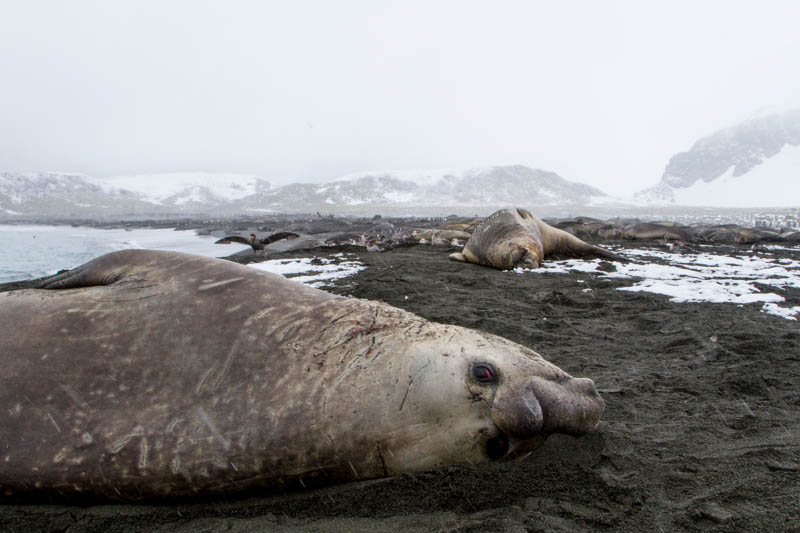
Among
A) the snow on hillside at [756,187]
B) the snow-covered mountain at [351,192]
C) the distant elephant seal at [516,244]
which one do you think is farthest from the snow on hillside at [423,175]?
the distant elephant seal at [516,244]

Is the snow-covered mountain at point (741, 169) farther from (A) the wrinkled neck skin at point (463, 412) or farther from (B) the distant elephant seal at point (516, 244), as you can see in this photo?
(A) the wrinkled neck skin at point (463, 412)

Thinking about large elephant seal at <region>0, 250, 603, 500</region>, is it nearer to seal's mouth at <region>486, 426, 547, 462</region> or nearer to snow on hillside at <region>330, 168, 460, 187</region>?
seal's mouth at <region>486, 426, 547, 462</region>

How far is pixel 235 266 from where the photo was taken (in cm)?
267

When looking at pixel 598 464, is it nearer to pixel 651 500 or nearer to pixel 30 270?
pixel 651 500

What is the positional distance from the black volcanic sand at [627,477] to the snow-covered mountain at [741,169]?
5560 inches

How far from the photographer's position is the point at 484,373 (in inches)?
82.0

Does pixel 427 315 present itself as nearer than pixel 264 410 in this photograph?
No

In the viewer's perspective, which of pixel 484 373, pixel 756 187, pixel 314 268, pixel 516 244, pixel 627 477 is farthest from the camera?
pixel 756 187

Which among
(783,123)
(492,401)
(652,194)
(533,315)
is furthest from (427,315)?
(783,123)

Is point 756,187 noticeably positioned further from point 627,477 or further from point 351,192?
point 627,477

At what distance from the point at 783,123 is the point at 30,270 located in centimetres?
19576

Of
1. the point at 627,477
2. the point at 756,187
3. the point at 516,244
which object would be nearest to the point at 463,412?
the point at 627,477

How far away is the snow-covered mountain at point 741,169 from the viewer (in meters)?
128

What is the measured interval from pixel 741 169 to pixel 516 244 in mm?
169365
